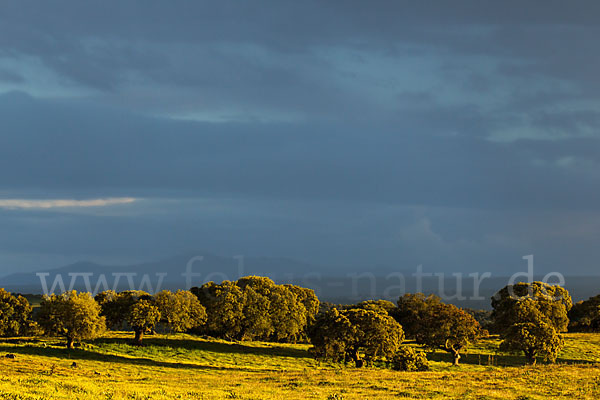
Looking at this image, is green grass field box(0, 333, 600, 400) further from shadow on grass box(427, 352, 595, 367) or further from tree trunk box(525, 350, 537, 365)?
tree trunk box(525, 350, 537, 365)

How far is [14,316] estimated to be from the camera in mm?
89125

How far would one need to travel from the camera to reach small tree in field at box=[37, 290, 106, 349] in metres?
74.4

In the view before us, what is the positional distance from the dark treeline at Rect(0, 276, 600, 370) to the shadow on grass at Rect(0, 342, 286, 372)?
4.55 m

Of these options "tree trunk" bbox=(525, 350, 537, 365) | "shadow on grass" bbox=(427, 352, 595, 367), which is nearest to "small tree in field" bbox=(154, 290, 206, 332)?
"shadow on grass" bbox=(427, 352, 595, 367)

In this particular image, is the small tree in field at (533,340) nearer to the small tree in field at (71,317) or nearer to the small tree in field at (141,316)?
the small tree in field at (141,316)

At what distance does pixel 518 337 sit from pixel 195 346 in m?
49.6

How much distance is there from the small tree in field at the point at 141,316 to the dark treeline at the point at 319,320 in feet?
0.52

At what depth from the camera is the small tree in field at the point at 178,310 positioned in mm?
83938

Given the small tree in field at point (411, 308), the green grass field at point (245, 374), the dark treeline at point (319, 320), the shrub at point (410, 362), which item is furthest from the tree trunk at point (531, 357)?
the small tree in field at point (411, 308)

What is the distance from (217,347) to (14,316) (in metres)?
38.0

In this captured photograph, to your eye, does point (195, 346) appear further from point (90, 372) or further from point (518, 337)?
point (518, 337)

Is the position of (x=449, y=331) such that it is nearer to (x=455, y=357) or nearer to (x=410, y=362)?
(x=455, y=357)

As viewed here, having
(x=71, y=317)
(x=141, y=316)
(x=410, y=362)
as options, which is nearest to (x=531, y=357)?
(x=410, y=362)

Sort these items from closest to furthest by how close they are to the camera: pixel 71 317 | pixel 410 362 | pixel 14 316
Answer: pixel 410 362 < pixel 71 317 < pixel 14 316
